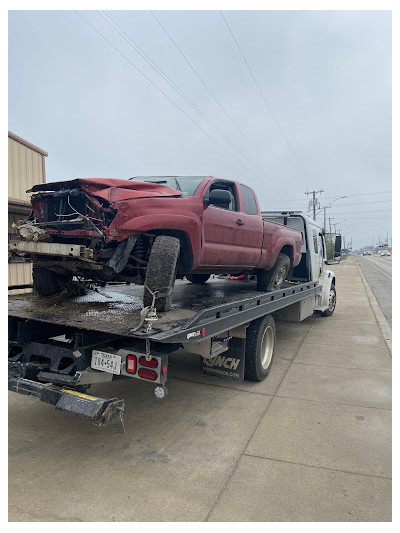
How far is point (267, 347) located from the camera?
5.52m

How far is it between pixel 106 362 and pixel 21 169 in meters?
8.39

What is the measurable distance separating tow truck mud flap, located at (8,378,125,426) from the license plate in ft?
0.89

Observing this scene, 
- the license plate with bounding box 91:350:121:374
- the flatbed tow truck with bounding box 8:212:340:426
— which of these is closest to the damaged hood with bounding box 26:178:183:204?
the flatbed tow truck with bounding box 8:212:340:426

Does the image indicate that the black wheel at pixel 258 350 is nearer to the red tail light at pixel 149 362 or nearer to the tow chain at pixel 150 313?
the tow chain at pixel 150 313

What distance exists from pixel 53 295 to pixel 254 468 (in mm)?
3076

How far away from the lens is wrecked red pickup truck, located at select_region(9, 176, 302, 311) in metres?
3.54

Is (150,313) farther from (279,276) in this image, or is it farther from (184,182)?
(279,276)

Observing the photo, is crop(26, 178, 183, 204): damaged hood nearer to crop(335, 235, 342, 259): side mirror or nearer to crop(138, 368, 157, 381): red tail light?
crop(138, 368, 157, 381): red tail light

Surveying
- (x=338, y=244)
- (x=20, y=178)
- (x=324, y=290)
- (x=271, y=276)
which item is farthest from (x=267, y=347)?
(x=20, y=178)

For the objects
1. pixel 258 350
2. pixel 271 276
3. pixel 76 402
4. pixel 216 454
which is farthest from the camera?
pixel 271 276

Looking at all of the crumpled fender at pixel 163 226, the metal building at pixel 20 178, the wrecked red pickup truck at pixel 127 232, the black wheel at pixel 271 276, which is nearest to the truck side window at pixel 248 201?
the wrecked red pickup truck at pixel 127 232

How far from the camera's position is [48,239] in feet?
12.1

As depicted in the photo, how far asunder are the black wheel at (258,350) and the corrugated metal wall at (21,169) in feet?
23.9

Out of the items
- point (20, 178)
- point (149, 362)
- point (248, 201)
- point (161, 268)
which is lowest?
point (149, 362)
